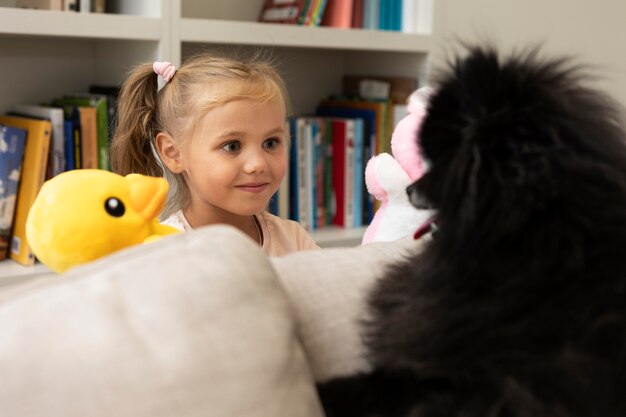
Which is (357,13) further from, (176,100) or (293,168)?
(176,100)

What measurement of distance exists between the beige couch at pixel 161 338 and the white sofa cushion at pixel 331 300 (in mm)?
31

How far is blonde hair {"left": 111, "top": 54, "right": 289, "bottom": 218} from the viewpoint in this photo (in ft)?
4.35

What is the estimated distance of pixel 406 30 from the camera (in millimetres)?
2090

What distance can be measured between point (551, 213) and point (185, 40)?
1.32 metres

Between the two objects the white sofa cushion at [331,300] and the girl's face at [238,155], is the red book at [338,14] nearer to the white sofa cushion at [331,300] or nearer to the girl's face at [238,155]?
the girl's face at [238,155]

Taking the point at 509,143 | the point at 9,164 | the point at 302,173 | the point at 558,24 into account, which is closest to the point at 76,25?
the point at 9,164

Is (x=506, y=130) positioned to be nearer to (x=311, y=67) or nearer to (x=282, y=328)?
(x=282, y=328)

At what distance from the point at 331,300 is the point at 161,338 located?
17cm

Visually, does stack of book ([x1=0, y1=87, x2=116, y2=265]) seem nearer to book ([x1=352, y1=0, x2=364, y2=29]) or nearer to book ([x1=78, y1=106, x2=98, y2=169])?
book ([x1=78, y1=106, x2=98, y2=169])

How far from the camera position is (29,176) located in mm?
1681

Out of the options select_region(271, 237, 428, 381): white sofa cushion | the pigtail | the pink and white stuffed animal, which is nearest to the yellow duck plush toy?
select_region(271, 237, 428, 381): white sofa cushion

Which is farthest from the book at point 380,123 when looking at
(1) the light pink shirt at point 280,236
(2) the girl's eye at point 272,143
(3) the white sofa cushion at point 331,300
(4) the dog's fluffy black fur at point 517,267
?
(4) the dog's fluffy black fur at point 517,267

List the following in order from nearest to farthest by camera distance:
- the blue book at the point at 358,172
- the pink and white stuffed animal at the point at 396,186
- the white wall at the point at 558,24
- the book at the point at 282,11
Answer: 1. the pink and white stuffed animal at the point at 396,186
2. the book at the point at 282,11
3. the blue book at the point at 358,172
4. the white wall at the point at 558,24

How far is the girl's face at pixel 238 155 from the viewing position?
1.30m
